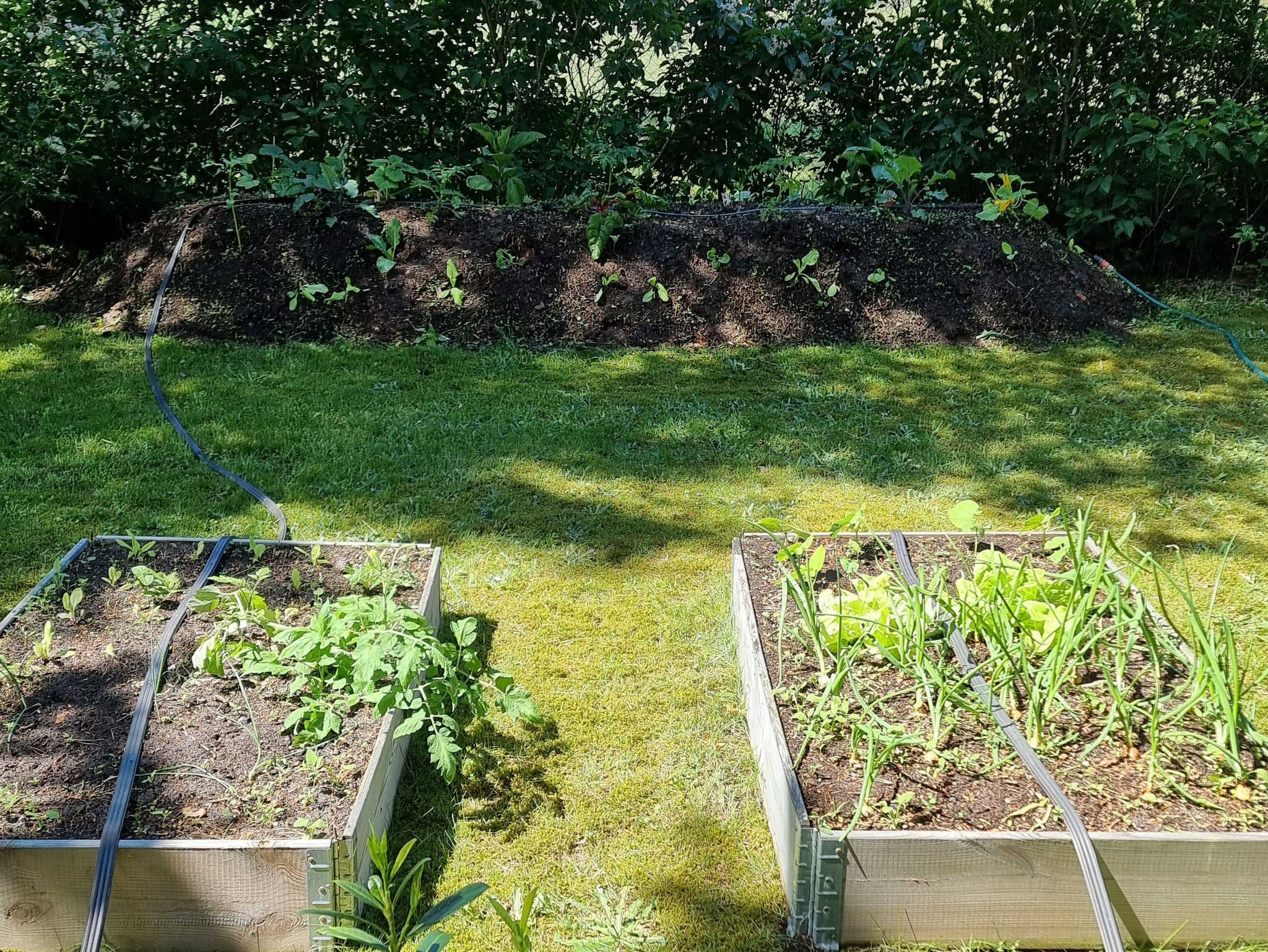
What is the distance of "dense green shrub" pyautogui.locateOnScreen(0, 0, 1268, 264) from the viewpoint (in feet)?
20.1

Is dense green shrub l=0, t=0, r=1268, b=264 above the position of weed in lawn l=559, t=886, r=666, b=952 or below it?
above

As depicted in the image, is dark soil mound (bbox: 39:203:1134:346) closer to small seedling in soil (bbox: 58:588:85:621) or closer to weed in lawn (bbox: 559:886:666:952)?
small seedling in soil (bbox: 58:588:85:621)

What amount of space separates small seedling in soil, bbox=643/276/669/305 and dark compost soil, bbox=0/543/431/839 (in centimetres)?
312

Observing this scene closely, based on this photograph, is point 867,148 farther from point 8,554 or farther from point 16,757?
point 16,757

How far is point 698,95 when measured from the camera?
6.74 m

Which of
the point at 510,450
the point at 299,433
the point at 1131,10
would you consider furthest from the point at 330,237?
the point at 1131,10

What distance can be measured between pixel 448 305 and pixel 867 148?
9.42 ft

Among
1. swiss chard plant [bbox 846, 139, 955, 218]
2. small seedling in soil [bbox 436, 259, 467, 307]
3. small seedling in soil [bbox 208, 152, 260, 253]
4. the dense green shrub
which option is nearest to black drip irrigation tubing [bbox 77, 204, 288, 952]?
small seedling in soil [bbox 436, 259, 467, 307]

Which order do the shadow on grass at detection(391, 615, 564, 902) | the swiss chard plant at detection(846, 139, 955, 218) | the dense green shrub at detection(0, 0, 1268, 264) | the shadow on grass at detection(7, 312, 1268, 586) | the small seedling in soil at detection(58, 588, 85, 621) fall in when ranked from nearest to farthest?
the shadow on grass at detection(391, 615, 564, 902) → the small seedling in soil at detection(58, 588, 85, 621) → the shadow on grass at detection(7, 312, 1268, 586) → the swiss chard plant at detection(846, 139, 955, 218) → the dense green shrub at detection(0, 0, 1268, 264)

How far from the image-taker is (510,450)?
171 inches

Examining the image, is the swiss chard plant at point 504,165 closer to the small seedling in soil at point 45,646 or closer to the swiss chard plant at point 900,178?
the swiss chard plant at point 900,178

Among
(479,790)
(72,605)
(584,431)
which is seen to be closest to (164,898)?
(479,790)

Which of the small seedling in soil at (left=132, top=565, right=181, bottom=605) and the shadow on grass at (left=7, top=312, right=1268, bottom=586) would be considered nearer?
the small seedling in soil at (left=132, top=565, right=181, bottom=605)

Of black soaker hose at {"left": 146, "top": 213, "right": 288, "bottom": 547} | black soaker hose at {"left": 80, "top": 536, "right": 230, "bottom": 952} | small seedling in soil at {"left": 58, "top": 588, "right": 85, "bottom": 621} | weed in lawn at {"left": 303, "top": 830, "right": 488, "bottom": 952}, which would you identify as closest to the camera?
weed in lawn at {"left": 303, "top": 830, "right": 488, "bottom": 952}
